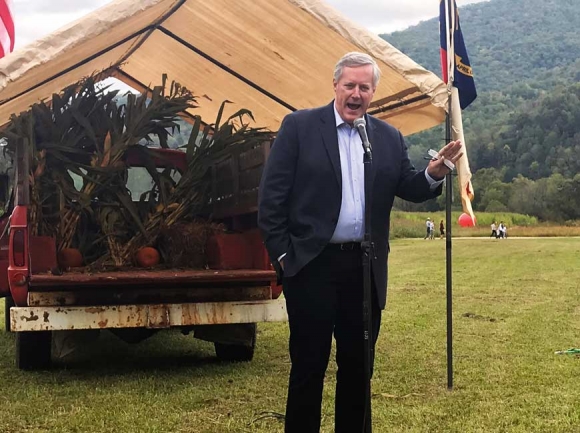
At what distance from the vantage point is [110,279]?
5.43 metres

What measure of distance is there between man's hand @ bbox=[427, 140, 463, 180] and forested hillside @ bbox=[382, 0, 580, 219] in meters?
33.6

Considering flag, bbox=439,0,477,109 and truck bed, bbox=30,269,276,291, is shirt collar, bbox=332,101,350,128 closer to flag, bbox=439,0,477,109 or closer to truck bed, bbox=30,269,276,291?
flag, bbox=439,0,477,109

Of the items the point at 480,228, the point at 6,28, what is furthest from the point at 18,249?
the point at 480,228

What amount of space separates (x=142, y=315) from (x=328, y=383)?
4.63ft

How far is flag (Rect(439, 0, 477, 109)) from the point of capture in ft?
17.3

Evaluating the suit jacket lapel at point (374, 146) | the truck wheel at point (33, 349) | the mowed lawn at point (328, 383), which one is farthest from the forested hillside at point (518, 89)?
the suit jacket lapel at point (374, 146)

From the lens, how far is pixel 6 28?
361 inches

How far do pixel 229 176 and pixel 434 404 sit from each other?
2.95 metres

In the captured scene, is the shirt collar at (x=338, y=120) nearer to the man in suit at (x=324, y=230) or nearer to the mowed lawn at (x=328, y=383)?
the man in suit at (x=324, y=230)

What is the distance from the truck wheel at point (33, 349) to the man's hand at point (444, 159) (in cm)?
382

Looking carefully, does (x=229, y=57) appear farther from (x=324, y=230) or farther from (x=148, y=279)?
(x=324, y=230)

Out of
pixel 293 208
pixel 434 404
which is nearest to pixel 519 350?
pixel 434 404

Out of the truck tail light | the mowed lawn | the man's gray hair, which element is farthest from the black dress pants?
the truck tail light

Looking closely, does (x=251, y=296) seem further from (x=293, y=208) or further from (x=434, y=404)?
(x=293, y=208)
